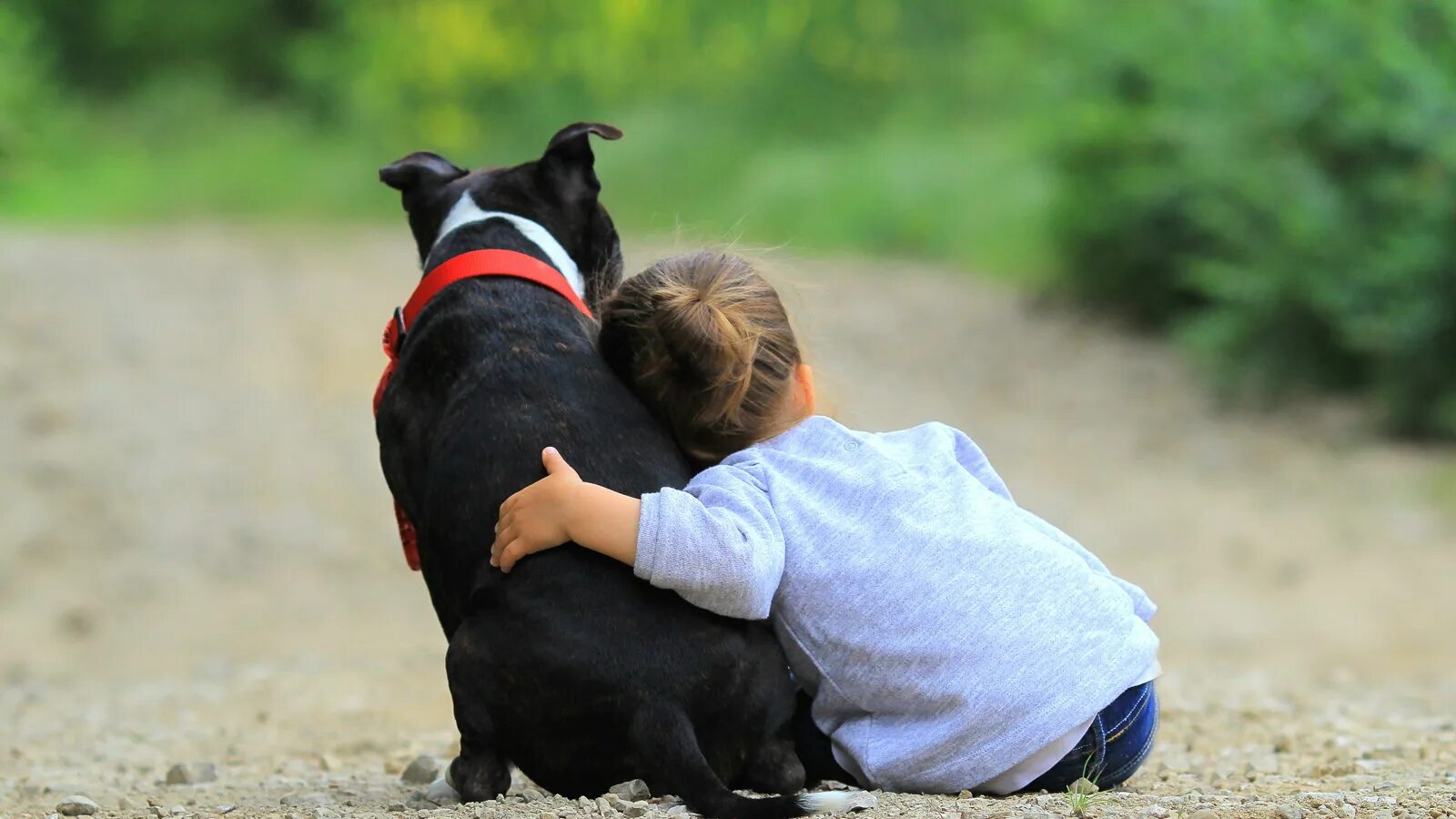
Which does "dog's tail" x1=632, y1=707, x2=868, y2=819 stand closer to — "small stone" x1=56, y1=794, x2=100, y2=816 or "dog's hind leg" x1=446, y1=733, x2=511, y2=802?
"dog's hind leg" x1=446, y1=733, x2=511, y2=802

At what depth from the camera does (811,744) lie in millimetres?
3090

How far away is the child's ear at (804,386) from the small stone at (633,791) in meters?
0.78

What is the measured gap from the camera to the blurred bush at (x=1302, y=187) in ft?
31.6

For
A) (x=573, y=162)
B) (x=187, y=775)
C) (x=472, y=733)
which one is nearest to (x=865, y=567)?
(x=472, y=733)

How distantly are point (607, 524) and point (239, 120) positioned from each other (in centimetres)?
2207

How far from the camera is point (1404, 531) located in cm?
886

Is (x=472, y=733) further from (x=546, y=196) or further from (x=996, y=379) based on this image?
(x=996, y=379)

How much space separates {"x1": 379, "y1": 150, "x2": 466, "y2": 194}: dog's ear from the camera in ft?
12.0

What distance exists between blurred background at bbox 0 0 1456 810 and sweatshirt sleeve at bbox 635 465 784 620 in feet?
2.08

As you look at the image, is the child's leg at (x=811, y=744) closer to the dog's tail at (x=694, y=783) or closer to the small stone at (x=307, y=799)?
the dog's tail at (x=694, y=783)

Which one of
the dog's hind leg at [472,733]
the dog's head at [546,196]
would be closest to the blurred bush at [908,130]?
the dog's head at [546,196]

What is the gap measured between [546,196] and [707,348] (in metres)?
0.79

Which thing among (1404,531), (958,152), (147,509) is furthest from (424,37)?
(1404,531)

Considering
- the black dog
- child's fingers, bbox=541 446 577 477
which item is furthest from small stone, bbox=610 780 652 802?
child's fingers, bbox=541 446 577 477
